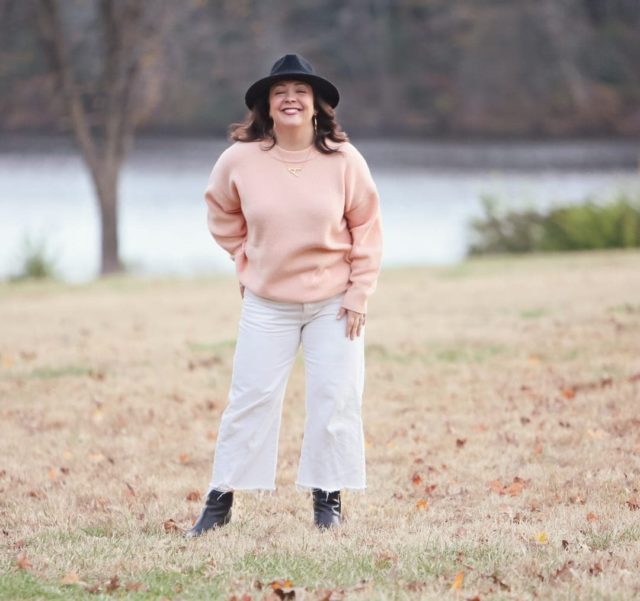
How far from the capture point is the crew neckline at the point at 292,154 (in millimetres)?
4855

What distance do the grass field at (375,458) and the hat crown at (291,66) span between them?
6.73ft

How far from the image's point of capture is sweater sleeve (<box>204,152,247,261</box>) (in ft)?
16.2

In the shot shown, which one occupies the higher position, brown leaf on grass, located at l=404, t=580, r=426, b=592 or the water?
the water

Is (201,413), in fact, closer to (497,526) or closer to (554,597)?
(497,526)

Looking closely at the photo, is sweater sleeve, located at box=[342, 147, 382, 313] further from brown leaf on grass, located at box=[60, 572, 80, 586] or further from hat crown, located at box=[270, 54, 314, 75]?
brown leaf on grass, located at box=[60, 572, 80, 586]

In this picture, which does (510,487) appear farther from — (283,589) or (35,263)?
(35,263)

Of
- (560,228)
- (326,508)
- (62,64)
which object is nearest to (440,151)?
(560,228)

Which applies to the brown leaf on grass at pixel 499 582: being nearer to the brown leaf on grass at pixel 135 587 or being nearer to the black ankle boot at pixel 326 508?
the black ankle boot at pixel 326 508

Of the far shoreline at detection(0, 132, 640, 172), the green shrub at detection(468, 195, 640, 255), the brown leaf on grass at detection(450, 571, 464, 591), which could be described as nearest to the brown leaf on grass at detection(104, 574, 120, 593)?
the brown leaf on grass at detection(450, 571, 464, 591)

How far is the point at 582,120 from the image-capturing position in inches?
1786

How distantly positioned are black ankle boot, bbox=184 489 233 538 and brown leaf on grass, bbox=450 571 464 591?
1.24 m

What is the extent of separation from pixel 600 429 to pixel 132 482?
2969 millimetres

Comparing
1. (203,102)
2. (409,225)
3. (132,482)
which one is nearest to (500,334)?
(132,482)

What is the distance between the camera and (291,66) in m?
4.88
